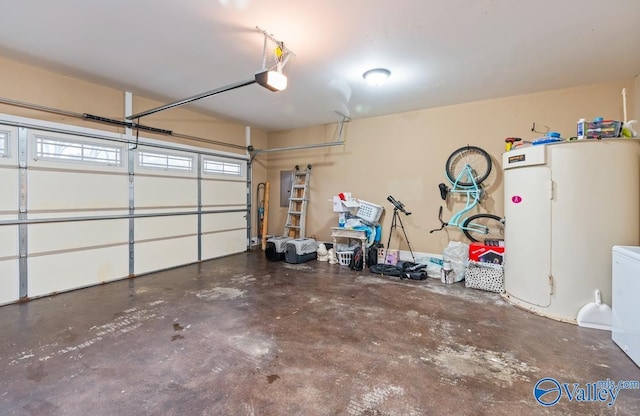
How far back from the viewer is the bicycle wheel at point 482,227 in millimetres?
4375

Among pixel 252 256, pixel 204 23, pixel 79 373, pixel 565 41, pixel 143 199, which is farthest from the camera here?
pixel 252 256

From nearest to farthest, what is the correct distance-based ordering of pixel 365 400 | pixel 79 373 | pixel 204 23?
pixel 365 400 < pixel 79 373 < pixel 204 23

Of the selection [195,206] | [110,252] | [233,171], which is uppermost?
[233,171]

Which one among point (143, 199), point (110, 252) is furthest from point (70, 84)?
point (110, 252)

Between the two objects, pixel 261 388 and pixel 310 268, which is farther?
pixel 310 268

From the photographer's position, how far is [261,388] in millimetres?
1883

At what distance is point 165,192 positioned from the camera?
4.89 m

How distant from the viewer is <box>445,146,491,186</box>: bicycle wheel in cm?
446

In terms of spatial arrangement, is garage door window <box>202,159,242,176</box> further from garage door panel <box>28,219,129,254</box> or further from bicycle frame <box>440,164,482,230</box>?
bicycle frame <box>440,164,482,230</box>

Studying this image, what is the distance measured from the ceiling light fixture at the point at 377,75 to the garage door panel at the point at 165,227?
12.8 ft

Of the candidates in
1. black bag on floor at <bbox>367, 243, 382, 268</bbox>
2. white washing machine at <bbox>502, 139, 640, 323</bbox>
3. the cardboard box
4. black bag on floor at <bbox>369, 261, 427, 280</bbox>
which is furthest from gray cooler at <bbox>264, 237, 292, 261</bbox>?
white washing machine at <bbox>502, 139, 640, 323</bbox>

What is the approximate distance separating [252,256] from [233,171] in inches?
74.1

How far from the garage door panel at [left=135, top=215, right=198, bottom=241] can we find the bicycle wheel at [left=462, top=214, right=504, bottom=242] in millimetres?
4758

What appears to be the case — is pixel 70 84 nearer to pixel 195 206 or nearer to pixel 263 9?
pixel 195 206
